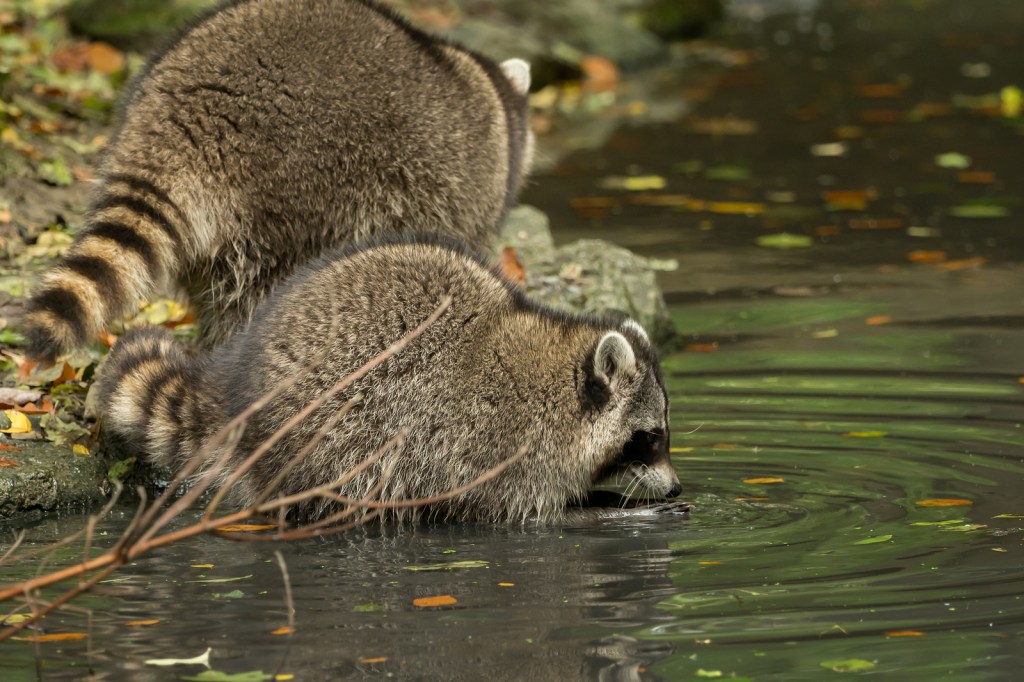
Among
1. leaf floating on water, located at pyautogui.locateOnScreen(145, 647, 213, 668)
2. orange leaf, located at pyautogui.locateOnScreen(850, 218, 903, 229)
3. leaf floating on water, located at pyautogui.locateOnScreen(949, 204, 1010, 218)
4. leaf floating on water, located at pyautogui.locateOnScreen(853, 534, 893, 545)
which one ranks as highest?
leaf floating on water, located at pyautogui.locateOnScreen(949, 204, 1010, 218)

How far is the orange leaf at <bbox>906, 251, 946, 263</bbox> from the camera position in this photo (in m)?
8.05

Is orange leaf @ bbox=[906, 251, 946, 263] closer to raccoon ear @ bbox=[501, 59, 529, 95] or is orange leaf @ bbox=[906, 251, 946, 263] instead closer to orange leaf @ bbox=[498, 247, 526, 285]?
orange leaf @ bbox=[498, 247, 526, 285]

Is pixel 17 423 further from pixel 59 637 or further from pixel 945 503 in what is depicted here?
pixel 945 503

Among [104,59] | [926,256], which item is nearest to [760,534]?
[926,256]

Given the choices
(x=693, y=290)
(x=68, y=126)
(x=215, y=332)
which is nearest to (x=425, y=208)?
(x=215, y=332)

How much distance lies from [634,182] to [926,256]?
2.41 metres

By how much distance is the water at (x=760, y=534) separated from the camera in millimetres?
3811

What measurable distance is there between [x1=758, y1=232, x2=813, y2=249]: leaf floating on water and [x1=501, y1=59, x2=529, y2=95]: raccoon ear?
1961mm

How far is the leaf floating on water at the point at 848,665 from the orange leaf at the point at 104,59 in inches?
296

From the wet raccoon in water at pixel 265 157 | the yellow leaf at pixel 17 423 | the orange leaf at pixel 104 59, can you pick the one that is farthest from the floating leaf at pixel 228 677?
the orange leaf at pixel 104 59

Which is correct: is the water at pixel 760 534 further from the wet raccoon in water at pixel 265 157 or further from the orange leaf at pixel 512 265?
the wet raccoon in water at pixel 265 157

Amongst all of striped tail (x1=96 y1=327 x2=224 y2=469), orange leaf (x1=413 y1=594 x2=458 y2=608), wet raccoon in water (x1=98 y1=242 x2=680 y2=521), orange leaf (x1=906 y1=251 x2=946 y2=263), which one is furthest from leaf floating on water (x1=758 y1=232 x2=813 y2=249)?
orange leaf (x1=413 y1=594 x2=458 y2=608)

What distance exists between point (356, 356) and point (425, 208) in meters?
1.13

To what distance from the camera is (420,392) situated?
16.5ft
